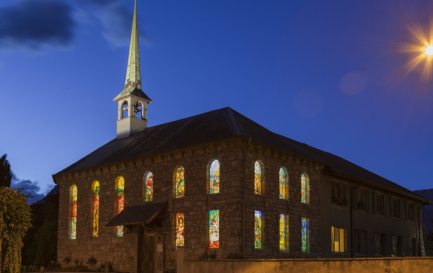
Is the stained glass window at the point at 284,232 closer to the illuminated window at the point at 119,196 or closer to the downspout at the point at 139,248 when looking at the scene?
the downspout at the point at 139,248

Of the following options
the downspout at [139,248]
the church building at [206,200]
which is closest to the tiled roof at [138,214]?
the church building at [206,200]

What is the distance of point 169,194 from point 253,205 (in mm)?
5212

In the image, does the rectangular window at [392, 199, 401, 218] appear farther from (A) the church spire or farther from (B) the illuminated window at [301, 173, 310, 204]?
(A) the church spire

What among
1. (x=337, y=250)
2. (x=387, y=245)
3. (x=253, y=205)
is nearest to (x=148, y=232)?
(x=253, y=205)

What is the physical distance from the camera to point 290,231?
32.7 m

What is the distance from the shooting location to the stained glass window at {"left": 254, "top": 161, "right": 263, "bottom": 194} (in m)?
31.1

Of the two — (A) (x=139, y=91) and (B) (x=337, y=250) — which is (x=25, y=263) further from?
(B) (x=337, y=250)

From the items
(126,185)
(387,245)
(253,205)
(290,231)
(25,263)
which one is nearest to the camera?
(253,205)

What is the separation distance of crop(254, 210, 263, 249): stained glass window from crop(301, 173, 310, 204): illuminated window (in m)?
4.94

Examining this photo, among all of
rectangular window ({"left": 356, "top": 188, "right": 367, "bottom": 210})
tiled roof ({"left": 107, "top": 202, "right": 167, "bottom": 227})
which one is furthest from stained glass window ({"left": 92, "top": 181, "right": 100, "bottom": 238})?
rectangular window ({"left": 356, "top": 188, "right": 367, "bottom": 210})

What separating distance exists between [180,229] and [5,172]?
2178cm

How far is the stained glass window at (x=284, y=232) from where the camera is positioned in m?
32.2

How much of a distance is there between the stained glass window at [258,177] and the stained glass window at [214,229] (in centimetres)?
241

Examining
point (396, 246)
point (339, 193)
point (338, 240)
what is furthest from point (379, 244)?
point (339, 193)
